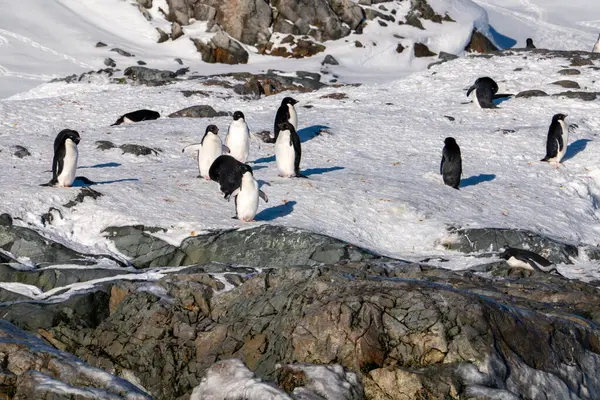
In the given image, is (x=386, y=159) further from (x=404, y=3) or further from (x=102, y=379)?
(x=404, y=3)

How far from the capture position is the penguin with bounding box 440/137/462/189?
19.5 meters

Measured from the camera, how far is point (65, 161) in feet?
53.4

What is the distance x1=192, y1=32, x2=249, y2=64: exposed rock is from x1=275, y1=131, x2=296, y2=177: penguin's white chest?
27.3m

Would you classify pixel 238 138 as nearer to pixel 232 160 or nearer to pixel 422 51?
pixel 232 160

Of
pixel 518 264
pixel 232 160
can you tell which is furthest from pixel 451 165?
pixel 518 264

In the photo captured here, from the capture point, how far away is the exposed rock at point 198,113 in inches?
1073

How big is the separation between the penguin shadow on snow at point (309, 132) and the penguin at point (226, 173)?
612cm

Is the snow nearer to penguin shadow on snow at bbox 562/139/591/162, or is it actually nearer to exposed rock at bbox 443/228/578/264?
penguin shadow on snow at bbox 562/139/591/162

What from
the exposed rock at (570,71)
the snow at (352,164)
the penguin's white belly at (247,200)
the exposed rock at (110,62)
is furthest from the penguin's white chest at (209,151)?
the exposed rock at (110,62)

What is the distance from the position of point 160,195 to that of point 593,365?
386 inches

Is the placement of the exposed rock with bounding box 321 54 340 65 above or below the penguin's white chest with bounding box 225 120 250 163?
above

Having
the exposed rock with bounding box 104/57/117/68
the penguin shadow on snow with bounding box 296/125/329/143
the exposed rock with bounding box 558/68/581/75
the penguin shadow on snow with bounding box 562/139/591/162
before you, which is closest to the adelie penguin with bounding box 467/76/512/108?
the penguin shadow on snow with bounding box 562/139/591/162

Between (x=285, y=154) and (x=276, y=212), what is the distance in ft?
7.94

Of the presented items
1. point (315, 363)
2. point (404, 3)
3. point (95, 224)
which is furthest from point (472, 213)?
point (404, 3)
